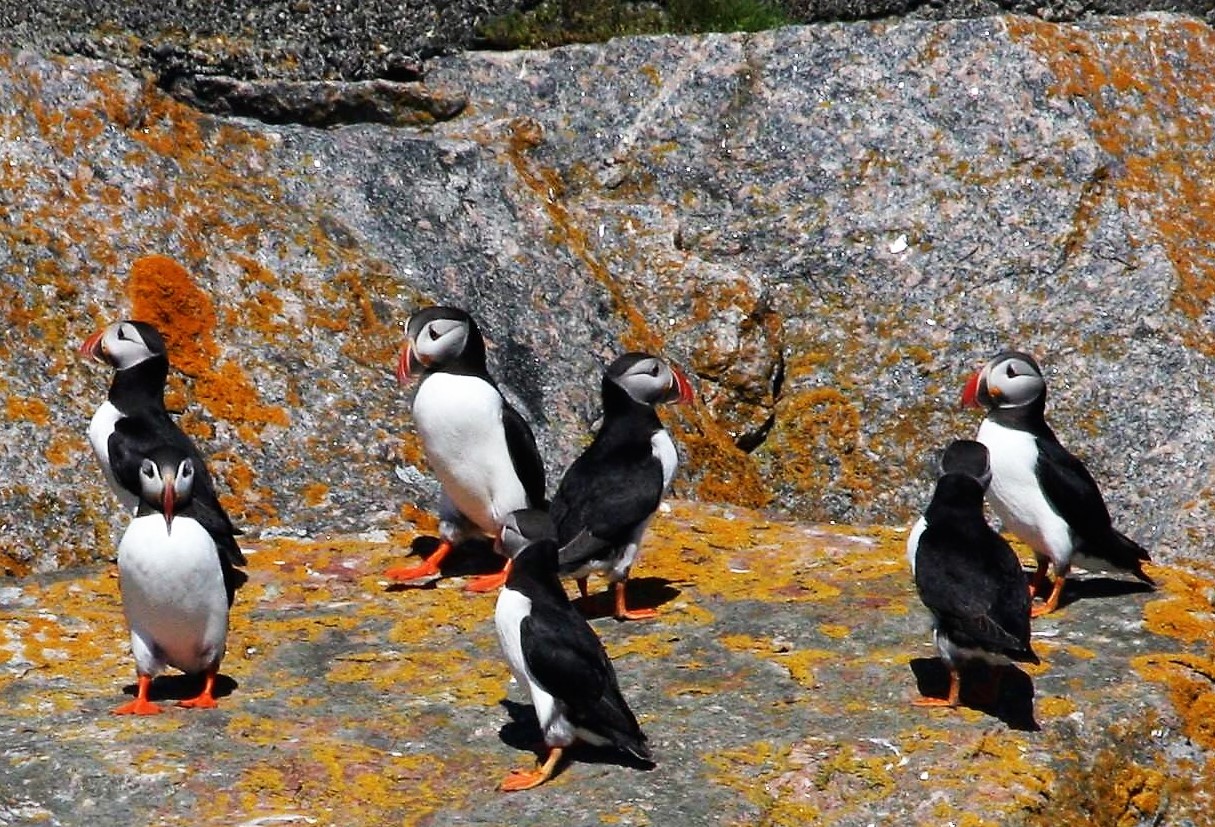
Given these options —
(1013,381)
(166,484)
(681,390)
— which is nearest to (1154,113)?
(1013,381)

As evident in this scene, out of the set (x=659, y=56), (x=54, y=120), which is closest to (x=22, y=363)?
(x=54, y=120)

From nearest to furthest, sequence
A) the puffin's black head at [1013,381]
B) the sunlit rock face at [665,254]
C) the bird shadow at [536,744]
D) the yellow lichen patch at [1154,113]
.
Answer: the bird shadow at [536,744]
the puffin's black head at [1013,381]
the sunlit rock face at [665,254]
the yellow lichen patch at [1154,113]

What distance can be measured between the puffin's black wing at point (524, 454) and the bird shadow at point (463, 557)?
1.35 ft

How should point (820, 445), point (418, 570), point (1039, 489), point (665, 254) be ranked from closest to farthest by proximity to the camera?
point (1039, 489)
point (418, 570)
point (820, 445)
point (665, 254)

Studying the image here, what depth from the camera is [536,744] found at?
7.20 metres

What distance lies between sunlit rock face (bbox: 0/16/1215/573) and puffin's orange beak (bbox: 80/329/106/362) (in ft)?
0.62

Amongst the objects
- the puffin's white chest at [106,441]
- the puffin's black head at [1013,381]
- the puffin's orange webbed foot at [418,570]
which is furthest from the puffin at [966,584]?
the puffin's white chest at [106,441]

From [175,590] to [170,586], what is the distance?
1.0 inches

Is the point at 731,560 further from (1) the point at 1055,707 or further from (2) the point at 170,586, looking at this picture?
(2) the point at 170,586

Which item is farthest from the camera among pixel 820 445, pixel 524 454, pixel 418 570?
pixel 820 445

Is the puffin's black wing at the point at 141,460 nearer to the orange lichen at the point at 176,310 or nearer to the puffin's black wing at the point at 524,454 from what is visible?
the orange lichen at the point at 176,310

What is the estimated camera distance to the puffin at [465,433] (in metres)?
9.07

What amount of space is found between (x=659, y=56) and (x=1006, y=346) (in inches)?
106

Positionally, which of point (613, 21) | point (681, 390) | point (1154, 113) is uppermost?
point (613, 21)
